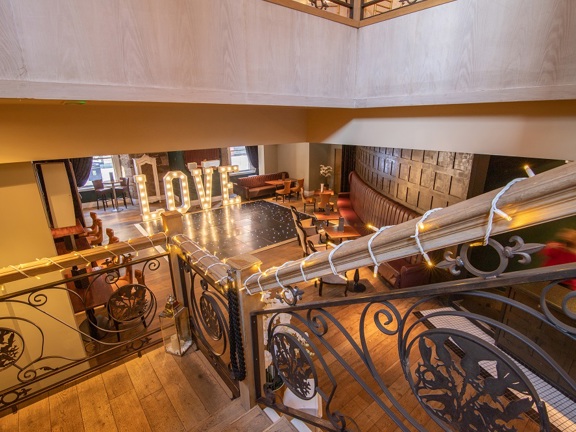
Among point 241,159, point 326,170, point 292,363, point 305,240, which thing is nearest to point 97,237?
point 305,240

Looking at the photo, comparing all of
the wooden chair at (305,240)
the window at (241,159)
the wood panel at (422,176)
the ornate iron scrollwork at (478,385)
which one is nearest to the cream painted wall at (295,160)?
the window at (241,159)

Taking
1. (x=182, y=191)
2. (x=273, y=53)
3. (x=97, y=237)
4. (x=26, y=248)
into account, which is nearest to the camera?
(x=273, y=53)

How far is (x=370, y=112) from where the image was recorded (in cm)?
270

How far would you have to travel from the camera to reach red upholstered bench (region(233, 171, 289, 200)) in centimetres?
1198

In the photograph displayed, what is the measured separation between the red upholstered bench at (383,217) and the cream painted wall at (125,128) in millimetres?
1894

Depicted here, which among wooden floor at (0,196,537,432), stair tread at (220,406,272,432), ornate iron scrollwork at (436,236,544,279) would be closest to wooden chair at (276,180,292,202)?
wooden floor at (0,196,537,432)

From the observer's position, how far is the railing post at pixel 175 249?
223 cm

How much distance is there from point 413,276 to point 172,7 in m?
4.58

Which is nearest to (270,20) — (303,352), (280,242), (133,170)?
(303,352)

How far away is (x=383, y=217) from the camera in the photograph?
6176 mm

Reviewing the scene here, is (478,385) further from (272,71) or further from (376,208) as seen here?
(376,208)

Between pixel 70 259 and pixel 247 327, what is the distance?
1310mm

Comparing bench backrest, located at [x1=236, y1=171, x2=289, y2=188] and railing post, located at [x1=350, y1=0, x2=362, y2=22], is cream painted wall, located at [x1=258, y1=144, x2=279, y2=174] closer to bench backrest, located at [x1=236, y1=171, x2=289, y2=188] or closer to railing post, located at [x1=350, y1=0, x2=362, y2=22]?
bench backrest, located at [x1=236, y1=171, x2=289, y2=188]

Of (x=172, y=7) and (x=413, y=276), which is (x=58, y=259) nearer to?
(x=172, y=7)
